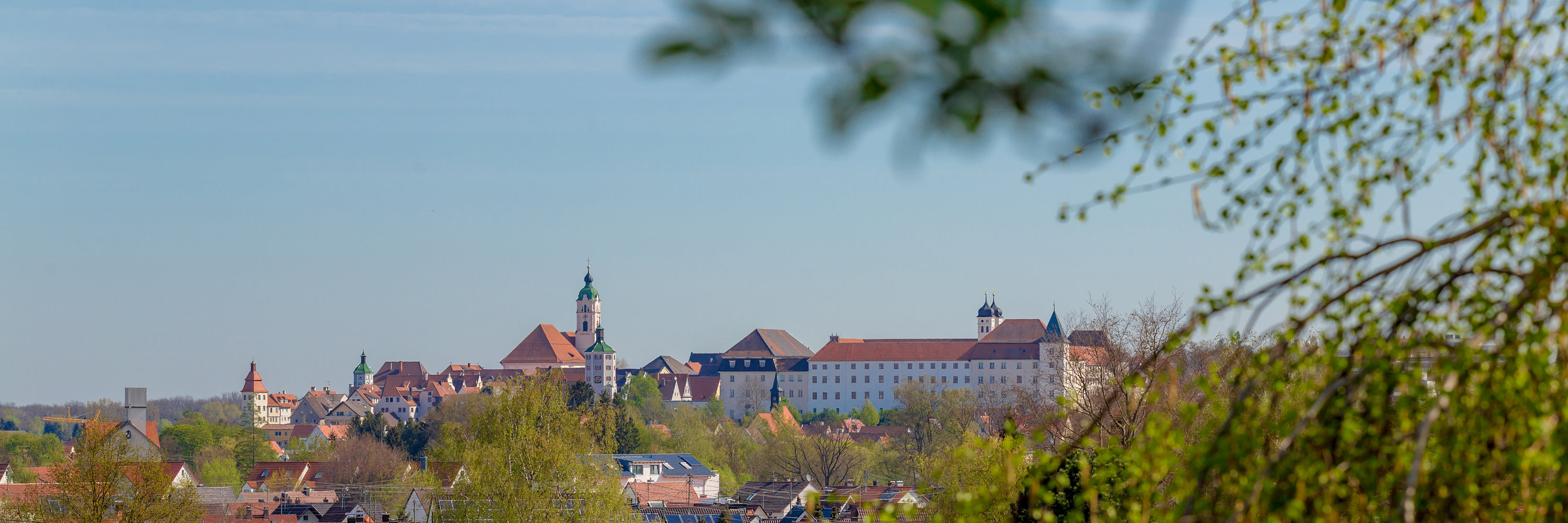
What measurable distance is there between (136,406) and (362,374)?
98.3 meters

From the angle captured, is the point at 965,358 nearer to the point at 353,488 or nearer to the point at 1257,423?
the point at 353,488

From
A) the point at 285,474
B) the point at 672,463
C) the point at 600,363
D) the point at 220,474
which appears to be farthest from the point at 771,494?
the point at 600,363

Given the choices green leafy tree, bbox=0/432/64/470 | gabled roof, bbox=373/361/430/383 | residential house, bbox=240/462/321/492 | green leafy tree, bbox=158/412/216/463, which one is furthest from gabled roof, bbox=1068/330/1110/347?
gabled roof, bbox=373/361/430/383

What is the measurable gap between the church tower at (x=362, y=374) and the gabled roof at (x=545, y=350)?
63.9 feet

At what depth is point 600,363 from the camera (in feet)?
383

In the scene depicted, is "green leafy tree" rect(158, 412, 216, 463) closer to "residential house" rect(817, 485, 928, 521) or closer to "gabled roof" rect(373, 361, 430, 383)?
"residential house" rect(817, 485, 928, 521)

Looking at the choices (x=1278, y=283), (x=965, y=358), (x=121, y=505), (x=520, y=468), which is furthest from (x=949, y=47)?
(x=965, y=358)

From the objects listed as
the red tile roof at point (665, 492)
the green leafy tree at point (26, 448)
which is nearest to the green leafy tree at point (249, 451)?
the green leafy tree at point (26, 448)

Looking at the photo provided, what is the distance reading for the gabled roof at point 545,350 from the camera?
134500 millimetres

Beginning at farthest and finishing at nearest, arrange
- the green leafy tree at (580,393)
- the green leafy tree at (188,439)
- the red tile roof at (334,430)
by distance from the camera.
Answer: the red tile roof at (334,430)
the green leafy tree at (188,439)
the green leafy tree at (580,393)

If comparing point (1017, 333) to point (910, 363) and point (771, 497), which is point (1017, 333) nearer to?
point (910, 363)

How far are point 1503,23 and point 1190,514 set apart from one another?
1.36m

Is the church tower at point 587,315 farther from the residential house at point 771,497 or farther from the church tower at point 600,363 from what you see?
the residential house at point 771,497

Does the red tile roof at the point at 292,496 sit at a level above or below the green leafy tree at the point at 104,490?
below
